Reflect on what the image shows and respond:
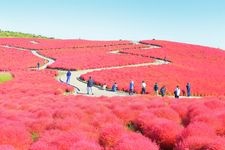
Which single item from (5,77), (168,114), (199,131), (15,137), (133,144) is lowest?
(5,77)

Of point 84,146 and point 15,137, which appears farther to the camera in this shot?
point 15,137

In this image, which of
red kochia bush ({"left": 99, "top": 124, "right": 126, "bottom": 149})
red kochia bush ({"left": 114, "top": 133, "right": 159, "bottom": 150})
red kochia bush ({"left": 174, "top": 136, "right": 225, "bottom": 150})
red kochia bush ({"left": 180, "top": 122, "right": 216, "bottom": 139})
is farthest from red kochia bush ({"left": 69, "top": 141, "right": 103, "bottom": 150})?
red kochia bush ({"left": 180, "top": 122, "right": 216, "bottom": 139})

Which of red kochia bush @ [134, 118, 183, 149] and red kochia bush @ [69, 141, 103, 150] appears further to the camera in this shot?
red kochia bush @ [134, 118, 183, 149]

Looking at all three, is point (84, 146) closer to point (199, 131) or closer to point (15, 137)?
point (15, 137)

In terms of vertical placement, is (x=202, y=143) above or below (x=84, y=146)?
above

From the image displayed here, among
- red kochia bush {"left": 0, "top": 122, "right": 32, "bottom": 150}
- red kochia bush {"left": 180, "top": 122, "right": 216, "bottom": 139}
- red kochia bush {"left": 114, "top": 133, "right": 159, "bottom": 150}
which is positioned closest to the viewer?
red kochia bush {"left": 114, "top": 133, "right": 159, "bottom": 150}

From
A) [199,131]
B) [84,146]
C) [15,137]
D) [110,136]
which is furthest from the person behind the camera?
[15,137]

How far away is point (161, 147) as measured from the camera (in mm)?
10422

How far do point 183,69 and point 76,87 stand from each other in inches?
839

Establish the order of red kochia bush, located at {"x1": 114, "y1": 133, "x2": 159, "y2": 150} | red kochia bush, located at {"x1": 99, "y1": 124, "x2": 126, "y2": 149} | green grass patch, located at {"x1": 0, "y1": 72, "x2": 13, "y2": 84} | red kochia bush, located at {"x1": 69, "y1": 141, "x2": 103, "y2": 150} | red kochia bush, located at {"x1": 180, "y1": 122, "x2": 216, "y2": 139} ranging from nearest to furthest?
red kochia bush, located at {"x1": 114, "y1": 133, "x2": 159, "y2": 150} < red kochia bush, located at {"x1": 69, "y1": 141, "x2": 103, "y2": 150} < red kochia bush, located at {"x1": 180, "y1": 122, "x2": 216, "y2": 139} < red kochia bush, located at {"x1": 99, "y1": 124, "x2": 126, "y2": 149} < green grass patch, located at {"x1": 0, "y1": 72, "x2": 13, "y2": 84}

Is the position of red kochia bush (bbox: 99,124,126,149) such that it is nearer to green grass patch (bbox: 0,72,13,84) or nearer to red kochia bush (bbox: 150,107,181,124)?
red kochia bush (bbox: 150,107,181,124)

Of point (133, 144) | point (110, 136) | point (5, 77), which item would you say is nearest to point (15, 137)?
point (110, 136)

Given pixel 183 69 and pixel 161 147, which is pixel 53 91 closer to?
pixel 161 147

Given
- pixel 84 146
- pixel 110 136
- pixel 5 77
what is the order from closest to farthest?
pixel 84 146 < pixel 110 136 < pixel 5 77
